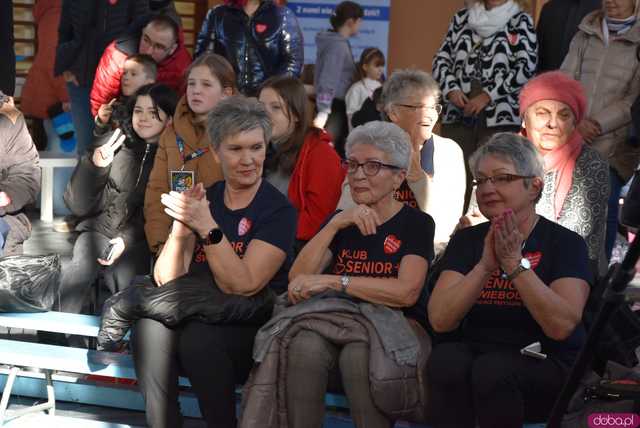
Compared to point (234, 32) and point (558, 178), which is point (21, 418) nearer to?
point (558, 178)

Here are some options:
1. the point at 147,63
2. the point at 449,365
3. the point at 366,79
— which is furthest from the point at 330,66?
the point at 449,365

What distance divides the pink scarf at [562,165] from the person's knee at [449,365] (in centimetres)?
110

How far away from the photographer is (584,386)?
4.02 metres

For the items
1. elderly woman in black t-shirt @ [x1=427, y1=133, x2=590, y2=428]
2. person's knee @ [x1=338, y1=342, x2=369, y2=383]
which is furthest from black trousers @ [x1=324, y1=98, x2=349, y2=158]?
person's knee @ [x1=338, y1=342, x2=369, y2=383]

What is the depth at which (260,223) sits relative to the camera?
15.3 ft

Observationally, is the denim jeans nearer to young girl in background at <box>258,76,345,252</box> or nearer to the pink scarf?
young girl in background at <box>258,76,345,252</box>

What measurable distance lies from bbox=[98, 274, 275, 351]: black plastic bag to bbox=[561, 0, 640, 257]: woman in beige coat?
2.16 metres

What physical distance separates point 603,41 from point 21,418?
3.32m

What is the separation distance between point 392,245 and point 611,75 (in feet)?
6.89

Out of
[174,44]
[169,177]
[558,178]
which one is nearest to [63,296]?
[169,177]

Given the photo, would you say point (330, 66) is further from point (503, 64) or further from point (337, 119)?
point (503, 64)

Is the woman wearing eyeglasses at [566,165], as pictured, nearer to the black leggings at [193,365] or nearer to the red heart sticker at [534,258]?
the red heart sticker at [534,258]

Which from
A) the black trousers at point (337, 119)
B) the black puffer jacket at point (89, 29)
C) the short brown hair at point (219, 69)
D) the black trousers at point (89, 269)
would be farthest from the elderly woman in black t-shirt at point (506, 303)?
the black trousers at point (337, 119)

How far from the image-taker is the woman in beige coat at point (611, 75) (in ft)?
19.4
